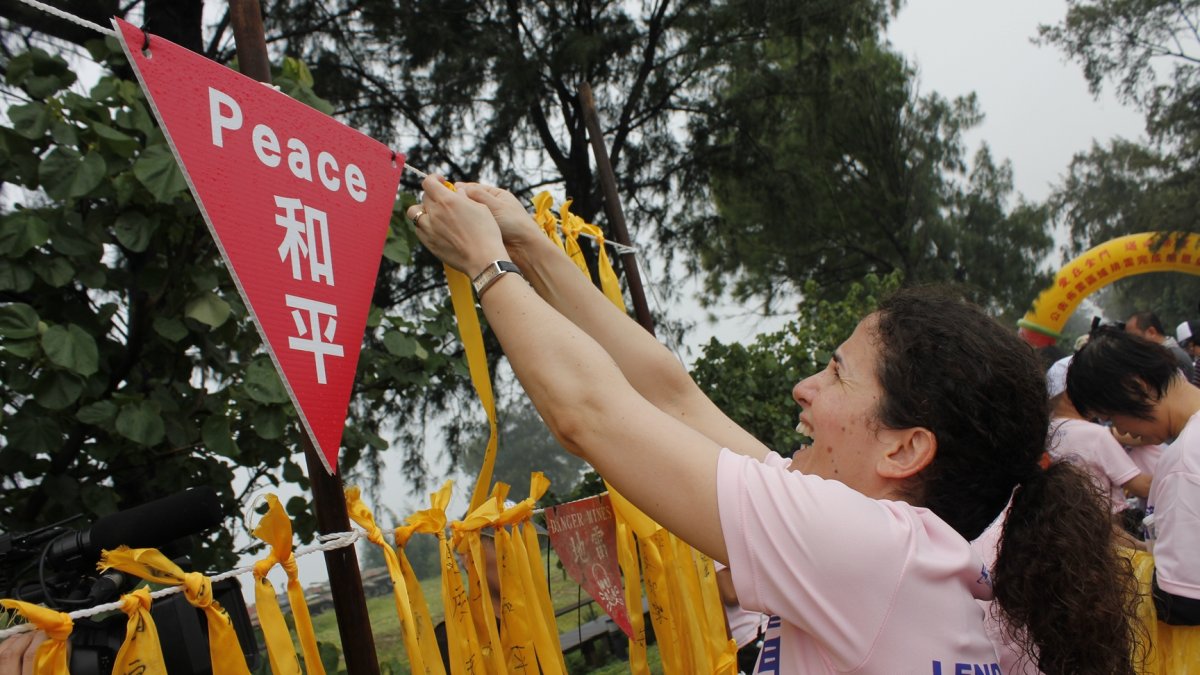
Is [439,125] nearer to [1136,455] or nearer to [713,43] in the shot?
[713,43]

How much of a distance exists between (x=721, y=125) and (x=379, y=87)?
2.62 metres

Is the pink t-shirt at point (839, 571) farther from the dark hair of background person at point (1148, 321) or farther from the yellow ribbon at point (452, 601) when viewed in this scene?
the dark hair of background person at point (1148, 321)

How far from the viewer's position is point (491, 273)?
4.23 ft

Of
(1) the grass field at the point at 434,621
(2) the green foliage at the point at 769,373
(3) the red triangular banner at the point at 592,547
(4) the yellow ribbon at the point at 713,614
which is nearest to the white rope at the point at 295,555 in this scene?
(3) the red triangular banner at the point at 592,547

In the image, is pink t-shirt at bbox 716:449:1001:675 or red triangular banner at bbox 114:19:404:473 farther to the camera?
red triangular banner at bbox 114:19:404:473

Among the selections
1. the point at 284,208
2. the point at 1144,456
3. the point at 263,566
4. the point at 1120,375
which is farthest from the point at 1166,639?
the point at 284,208

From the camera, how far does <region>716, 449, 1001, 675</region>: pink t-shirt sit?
105 centimetres

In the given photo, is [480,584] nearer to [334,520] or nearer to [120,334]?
[334,520]

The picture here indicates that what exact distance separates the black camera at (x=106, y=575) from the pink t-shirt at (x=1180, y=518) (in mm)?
2055

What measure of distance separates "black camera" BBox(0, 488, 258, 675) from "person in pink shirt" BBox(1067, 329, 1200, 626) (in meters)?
2.06

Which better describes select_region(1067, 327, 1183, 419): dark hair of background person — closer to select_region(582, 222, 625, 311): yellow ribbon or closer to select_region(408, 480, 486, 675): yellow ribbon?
select_region(582, 222, 625, 311): yellow ribbon

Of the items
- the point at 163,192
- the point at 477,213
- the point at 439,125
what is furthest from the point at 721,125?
the point at 477,213

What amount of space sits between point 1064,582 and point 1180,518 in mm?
1172

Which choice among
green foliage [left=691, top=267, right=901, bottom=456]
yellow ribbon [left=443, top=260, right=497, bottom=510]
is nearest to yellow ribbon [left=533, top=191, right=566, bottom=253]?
yellow ribbon [left=443, top=260, right=497, bottom=510]
